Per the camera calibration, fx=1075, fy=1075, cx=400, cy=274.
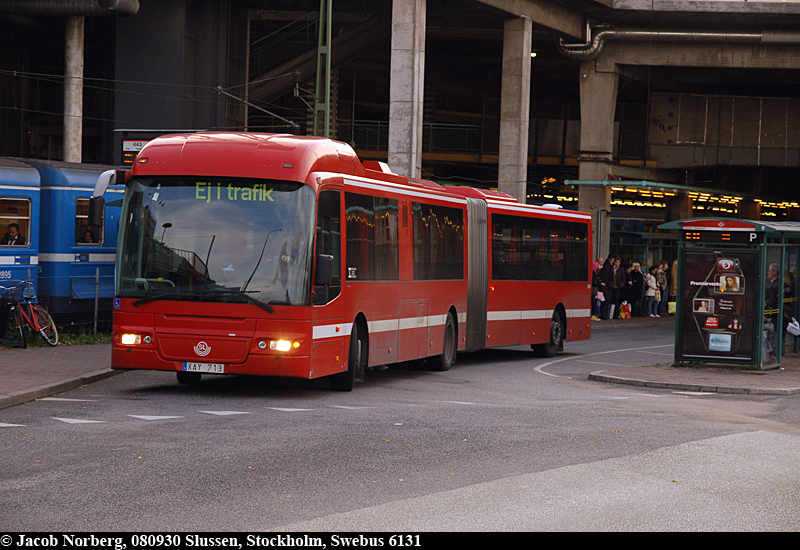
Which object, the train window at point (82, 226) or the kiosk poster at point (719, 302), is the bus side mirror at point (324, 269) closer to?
the kiosk poster at point (719, 302)

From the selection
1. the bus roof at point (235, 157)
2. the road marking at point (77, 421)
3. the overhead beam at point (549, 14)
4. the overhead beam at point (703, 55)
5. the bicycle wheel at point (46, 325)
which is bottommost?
the road marking at point (77, 421)

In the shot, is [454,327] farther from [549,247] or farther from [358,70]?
[358,70]

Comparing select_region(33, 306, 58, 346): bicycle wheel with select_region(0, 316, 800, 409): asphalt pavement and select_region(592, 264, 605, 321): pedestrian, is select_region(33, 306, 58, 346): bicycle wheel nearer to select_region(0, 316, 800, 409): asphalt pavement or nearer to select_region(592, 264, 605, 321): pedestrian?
select_region(0, 316, 800, 409): asphalt pavement

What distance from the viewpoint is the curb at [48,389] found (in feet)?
38.6

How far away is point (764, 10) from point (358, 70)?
20451mm

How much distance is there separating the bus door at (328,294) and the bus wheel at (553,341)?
9.27 meters

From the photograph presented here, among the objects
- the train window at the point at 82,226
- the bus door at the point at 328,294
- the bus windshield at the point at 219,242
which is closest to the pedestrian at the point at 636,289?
the train window at the point at 82,226

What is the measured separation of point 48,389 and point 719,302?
434 inches

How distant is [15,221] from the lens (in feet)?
63.5

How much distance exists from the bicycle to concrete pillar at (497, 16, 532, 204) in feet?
65.6

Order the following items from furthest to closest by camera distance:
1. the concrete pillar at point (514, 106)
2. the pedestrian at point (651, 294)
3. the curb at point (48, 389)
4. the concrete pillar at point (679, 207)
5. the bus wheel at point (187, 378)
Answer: the concrete pillar at point (679, 207) → the concrete pillar at point (514, 106) → the pedestrian at point (651, 294) → the bus wheel at point (187, 378) → the curb at point (48, 389)

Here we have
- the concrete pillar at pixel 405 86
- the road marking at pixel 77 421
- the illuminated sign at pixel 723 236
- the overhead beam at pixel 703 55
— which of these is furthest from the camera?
the overhead beam at pixel 703 55

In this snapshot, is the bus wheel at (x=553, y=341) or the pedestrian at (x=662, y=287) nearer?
the bus wheel at (x=553, y=341)

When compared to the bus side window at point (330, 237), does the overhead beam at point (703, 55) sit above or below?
above
